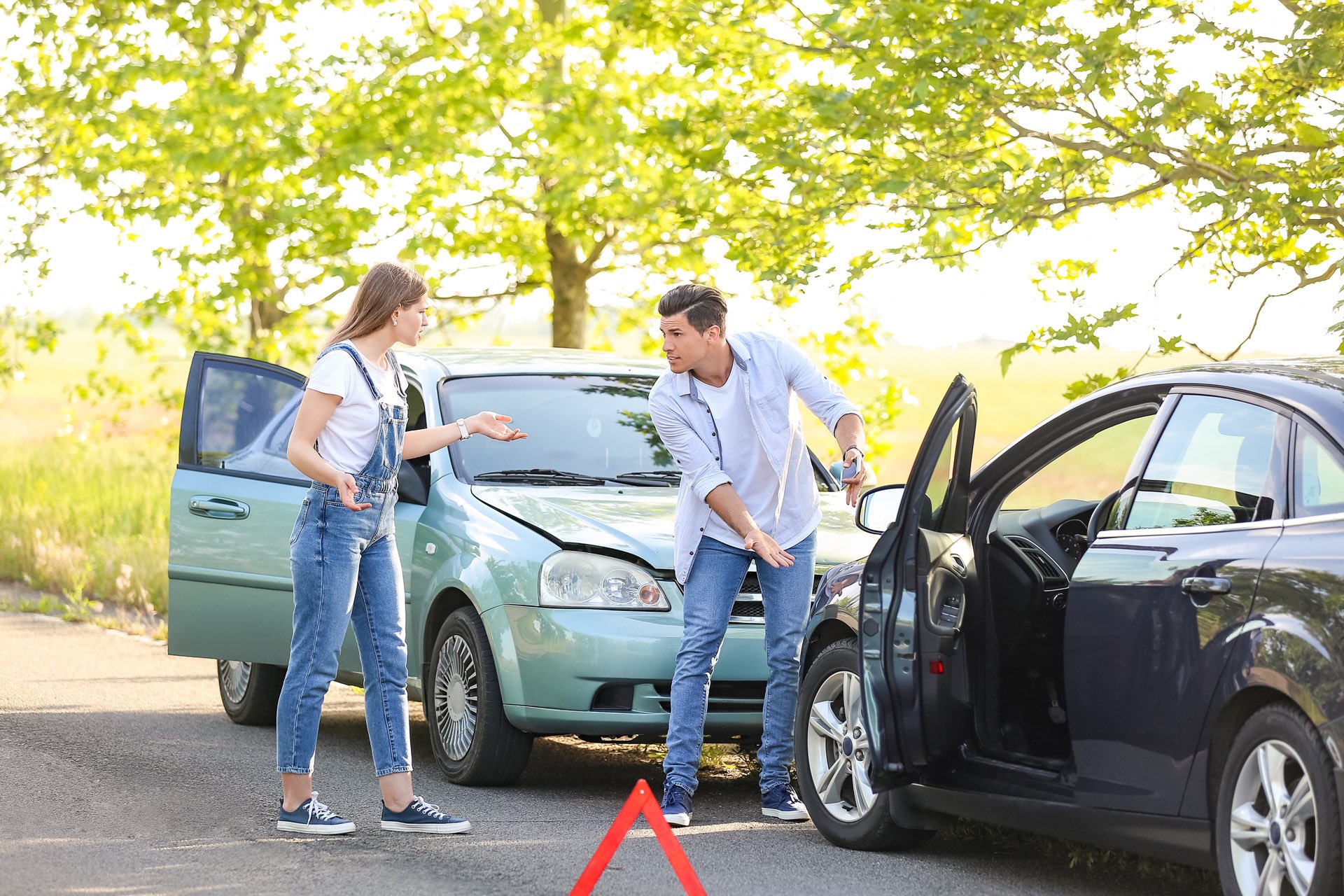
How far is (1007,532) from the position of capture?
6035mm

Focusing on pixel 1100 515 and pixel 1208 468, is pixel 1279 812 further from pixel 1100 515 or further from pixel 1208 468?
pixel 1100 515

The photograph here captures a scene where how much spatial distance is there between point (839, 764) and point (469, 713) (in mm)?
1780

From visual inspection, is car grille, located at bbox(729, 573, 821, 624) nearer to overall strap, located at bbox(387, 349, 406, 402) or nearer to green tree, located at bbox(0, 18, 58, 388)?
overall strap, located at bbox(387, 349, 406, 402)

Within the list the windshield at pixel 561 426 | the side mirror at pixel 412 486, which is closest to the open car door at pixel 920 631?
the windshield at pixel 561 426

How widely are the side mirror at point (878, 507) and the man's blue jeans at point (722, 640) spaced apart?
595 millimetres

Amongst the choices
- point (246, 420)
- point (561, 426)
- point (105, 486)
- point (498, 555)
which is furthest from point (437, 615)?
point (105, 486)

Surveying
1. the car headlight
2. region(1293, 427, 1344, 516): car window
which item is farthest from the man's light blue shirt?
region(1293, 427, 1344, 516): car window

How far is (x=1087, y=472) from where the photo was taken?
45.2 metres

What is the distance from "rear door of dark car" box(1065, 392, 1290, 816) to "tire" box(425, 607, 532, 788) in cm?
271

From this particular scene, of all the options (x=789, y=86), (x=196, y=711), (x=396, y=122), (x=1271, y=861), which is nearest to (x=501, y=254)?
(x=396, y=122)

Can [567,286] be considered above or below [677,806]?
above

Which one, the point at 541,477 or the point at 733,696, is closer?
the point at 733,696

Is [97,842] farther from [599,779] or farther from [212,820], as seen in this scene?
[599,779]

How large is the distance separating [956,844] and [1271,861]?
2.15 metres
